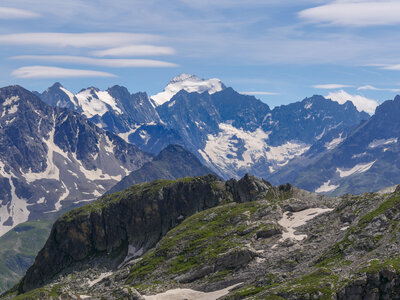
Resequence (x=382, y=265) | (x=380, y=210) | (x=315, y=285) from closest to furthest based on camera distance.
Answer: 1. (x=382, y=265)
2. (x=315, y=285)
3. (x=380, y=210)

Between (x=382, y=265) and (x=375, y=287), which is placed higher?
(x=382, y=265)

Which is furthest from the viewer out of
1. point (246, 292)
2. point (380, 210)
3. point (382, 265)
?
point (380, 210)

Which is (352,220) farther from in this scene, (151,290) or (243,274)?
(151,290)

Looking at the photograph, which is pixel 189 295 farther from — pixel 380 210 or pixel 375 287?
pixel 380 210

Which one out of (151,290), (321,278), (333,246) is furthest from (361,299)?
(151,290)

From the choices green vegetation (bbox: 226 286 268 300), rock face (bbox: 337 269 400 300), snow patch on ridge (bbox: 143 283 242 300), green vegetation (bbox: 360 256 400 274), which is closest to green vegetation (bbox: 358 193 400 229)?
green vegetation (bbox: 360 256 400 274)

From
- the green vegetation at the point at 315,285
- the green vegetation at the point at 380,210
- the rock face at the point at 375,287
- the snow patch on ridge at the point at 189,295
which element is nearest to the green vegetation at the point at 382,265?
the rock face at the point at 375,287

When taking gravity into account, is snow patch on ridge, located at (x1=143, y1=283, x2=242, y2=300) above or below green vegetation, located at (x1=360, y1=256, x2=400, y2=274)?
below

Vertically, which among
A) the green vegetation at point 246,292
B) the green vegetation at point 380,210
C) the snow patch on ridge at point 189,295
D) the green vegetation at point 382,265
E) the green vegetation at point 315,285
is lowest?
the snow patch on ridge at point 189,295

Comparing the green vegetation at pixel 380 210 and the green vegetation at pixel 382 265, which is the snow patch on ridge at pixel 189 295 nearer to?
the green vegetation at pixel 380 210

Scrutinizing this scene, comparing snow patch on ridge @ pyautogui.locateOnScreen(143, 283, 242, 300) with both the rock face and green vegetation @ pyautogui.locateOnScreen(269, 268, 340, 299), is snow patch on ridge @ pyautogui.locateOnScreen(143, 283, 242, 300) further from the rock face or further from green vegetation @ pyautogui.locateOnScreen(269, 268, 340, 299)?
the rock face

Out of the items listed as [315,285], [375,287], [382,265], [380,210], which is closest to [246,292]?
[315,285]

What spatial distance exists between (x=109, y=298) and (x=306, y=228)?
69.8m

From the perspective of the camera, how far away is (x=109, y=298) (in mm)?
173125
